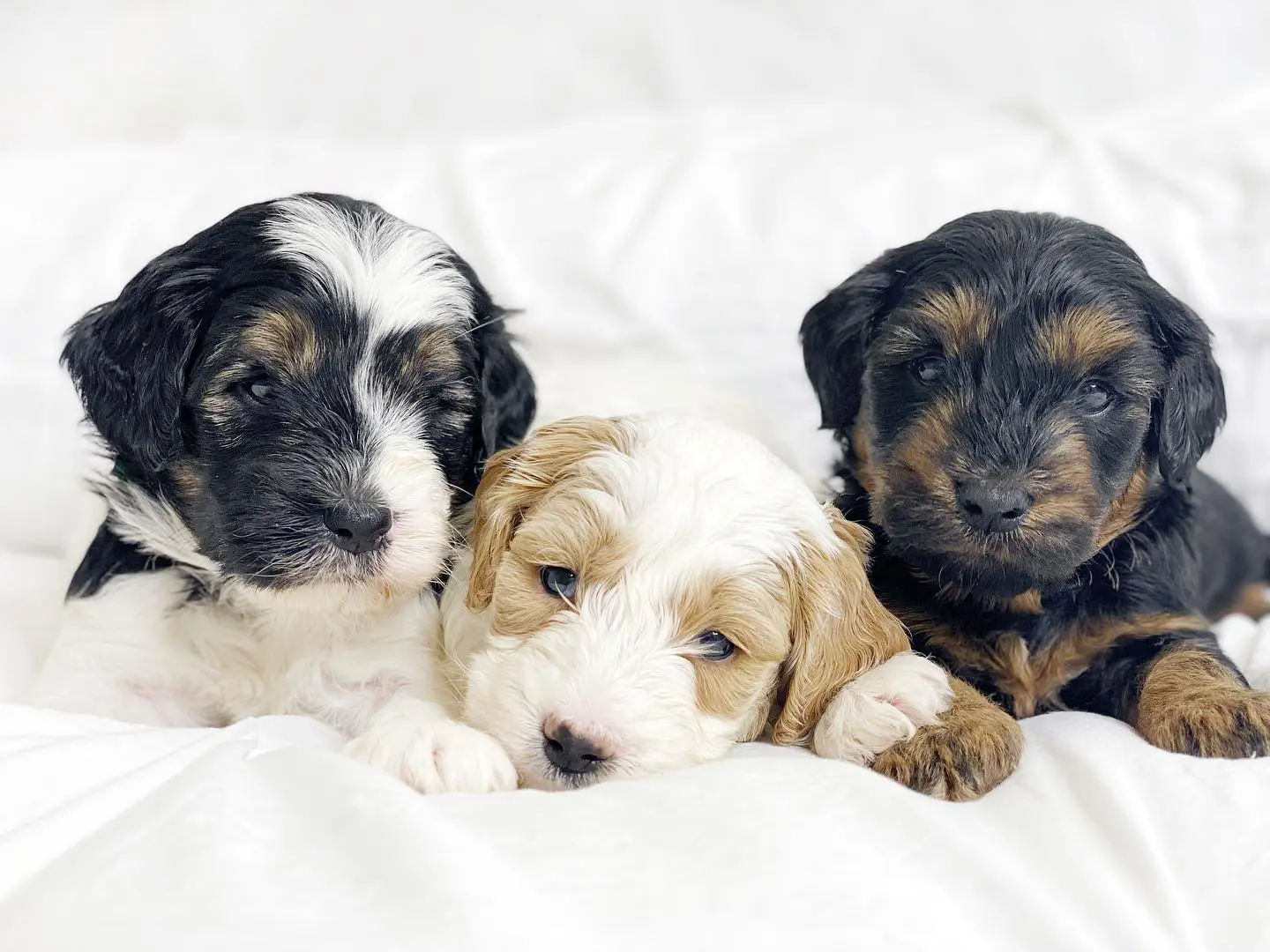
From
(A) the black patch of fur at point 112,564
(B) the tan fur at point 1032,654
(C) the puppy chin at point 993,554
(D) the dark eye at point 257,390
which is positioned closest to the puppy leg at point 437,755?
(D) the dark eye at point 257,390

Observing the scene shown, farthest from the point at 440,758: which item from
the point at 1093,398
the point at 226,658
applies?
the point at 1093,398

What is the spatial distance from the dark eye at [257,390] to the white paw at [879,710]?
148cm

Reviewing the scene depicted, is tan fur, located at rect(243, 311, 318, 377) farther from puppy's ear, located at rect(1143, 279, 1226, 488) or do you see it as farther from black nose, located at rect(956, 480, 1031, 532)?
puppy's ear, located at rect(1143, 279, 1226, 488)

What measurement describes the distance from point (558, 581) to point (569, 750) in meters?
0.46

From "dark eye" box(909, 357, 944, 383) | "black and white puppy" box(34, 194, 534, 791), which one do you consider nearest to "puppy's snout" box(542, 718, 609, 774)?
"black and white puppy" box(34, 194, 534, 791)

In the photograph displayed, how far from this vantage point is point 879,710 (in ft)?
9.25

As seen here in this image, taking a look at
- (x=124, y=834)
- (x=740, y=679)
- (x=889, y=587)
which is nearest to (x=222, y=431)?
(x=124, y=834)

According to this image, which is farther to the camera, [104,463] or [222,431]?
[104,463]

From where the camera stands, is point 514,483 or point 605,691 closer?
point 605,691

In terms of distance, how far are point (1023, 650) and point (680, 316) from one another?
212cm

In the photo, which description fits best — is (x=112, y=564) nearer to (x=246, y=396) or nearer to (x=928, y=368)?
(x=246, y=396)

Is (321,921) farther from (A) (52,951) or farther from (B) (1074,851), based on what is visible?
(B) (1074,851)

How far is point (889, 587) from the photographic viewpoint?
3340 millimetres

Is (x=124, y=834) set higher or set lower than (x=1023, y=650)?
higher
